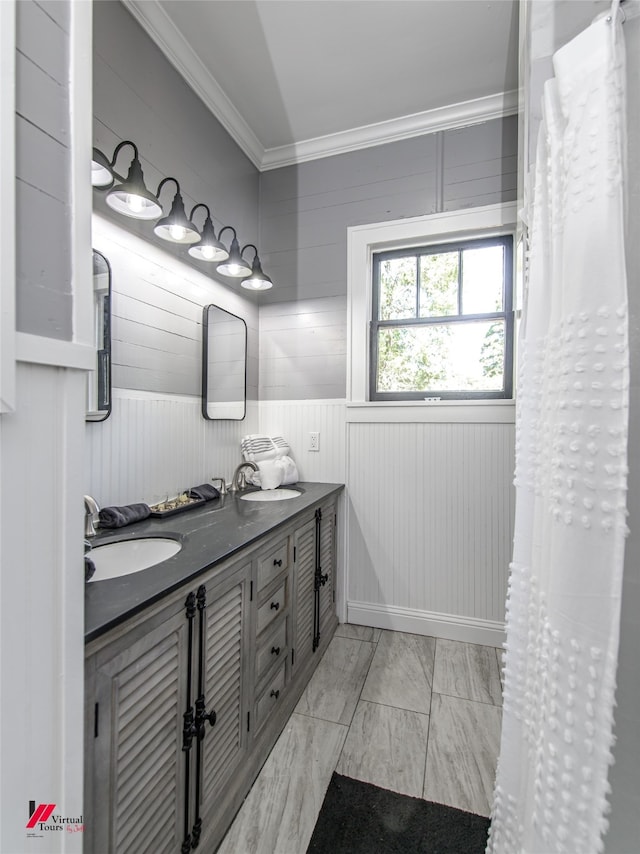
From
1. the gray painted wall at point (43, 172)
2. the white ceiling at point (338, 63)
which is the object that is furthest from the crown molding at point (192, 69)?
the gray painted wall at point (43, 172)

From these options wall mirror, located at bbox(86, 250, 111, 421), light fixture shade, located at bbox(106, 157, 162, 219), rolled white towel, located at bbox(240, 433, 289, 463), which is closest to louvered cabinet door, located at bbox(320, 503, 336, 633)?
rolled white towel, located at bbox(240, 433, 289, 463)

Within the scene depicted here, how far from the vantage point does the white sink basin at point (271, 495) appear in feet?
6.98

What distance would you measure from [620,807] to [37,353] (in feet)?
4.37

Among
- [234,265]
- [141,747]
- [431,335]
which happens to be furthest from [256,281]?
[141,747]

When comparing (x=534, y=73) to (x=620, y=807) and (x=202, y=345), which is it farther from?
(x=202, y=345)

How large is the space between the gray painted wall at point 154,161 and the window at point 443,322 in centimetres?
100

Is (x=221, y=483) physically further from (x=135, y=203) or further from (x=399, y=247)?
(x=399, y=247)

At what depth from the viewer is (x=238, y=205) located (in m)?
2.41

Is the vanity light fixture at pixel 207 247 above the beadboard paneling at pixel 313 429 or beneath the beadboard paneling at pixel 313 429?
above

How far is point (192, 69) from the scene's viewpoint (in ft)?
6.32

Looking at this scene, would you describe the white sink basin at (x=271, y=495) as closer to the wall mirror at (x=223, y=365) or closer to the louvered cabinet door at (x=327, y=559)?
the louvered cabinet door at (x=327, y=559)

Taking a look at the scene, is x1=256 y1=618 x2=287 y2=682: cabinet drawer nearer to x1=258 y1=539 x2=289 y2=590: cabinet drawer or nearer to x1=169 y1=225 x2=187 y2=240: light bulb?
x1=258 y1=539 x2=289 y2=590: cabinet drawer

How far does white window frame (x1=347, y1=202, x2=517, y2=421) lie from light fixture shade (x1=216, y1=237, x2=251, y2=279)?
27.1 inches

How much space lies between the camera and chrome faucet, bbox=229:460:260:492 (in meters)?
2.24
